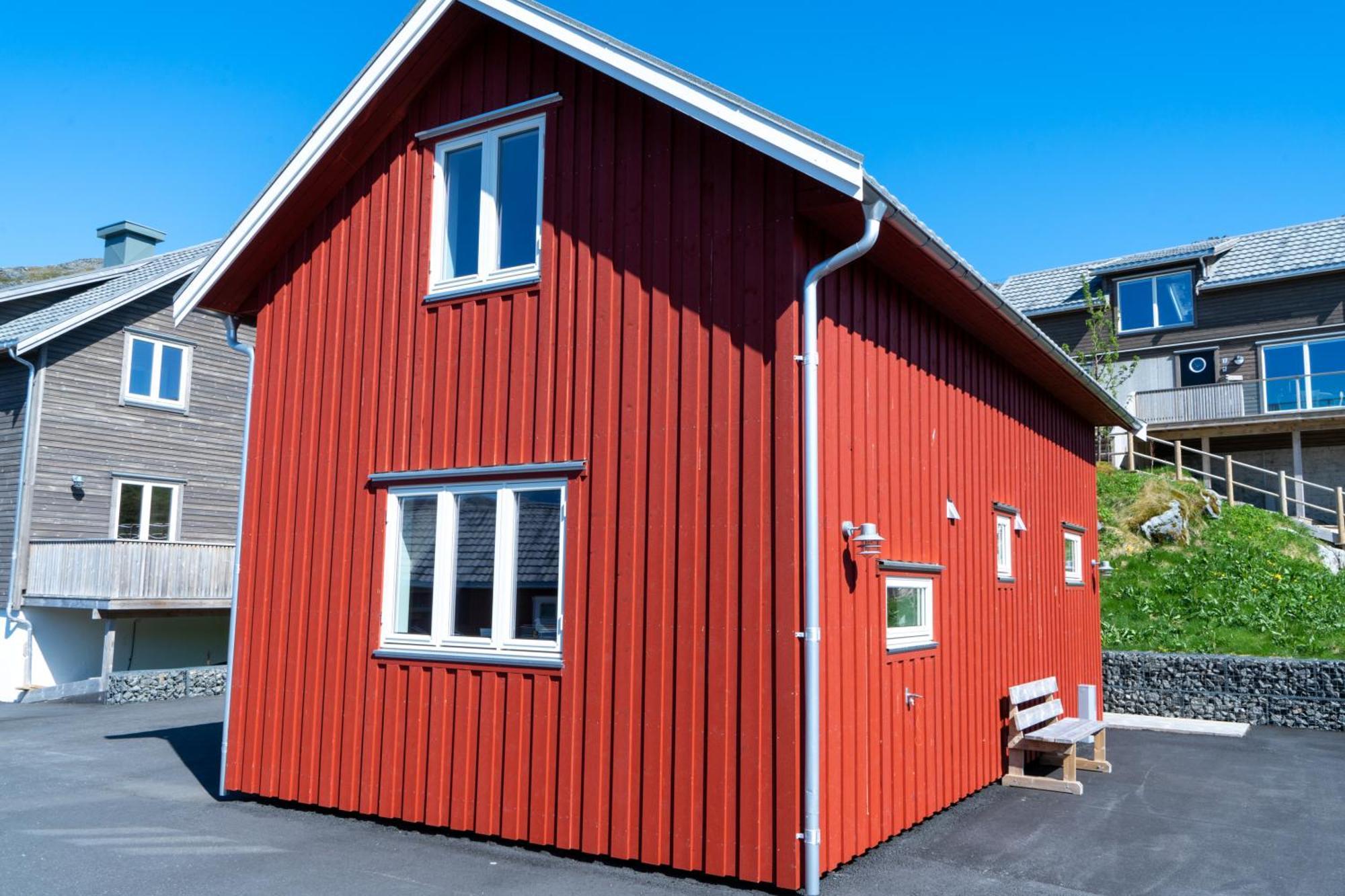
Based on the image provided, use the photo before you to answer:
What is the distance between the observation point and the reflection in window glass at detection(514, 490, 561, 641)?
743 centimetres

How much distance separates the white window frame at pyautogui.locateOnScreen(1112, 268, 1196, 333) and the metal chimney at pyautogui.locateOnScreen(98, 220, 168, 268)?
86.8ft

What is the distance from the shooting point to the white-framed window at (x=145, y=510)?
20156mm

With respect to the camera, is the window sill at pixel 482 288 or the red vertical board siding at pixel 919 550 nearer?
the red vertical board siding at pixel 919 550

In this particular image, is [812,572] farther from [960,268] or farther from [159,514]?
[159,514]

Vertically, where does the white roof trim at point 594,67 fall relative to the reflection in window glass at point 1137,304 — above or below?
below

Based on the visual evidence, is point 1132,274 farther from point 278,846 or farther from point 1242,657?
point 278,846

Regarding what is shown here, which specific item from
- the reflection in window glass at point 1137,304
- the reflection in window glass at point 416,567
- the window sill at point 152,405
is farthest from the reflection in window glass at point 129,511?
the reflection in window glass at point 1137,304

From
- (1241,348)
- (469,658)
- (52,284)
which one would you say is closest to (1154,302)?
(1241,348)

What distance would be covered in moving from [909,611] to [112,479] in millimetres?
17250

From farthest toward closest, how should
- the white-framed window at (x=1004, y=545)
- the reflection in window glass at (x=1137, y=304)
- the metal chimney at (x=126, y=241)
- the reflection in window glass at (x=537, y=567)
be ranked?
the reflection in window glass at (x=1137, y=304) < the metal chimney at (x=126, y=241) < the white-framed window at (x=1004, y=545) < the reflection in window glass at (x=537, y=567)

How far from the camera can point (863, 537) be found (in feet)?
22.6

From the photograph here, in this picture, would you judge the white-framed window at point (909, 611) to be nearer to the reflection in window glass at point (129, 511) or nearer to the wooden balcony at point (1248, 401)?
the reflection in window glass at point (129, 511)

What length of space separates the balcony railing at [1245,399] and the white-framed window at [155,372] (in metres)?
24.0

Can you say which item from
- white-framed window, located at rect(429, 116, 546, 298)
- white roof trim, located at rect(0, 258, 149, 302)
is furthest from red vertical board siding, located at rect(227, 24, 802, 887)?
white roof trim, located at rect(0, 258, 149, 302)
